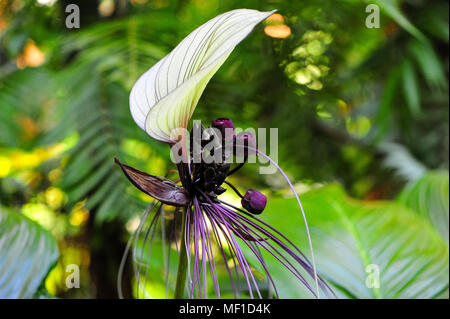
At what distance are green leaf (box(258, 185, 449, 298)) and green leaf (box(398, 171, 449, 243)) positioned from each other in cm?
12

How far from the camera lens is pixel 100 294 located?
754 millimetres

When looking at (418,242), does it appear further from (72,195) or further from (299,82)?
(72,195)

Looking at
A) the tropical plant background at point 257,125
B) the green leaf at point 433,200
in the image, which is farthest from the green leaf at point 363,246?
the green leaf at point 433,200

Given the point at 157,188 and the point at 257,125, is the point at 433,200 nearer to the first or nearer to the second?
the point at 257,125

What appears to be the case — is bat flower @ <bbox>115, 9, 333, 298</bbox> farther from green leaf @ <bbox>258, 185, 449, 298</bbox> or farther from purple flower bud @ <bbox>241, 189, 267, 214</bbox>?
green leaf @ <bbox>258, 185, 449, 298</bbox>

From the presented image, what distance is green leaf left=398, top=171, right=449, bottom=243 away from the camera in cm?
65

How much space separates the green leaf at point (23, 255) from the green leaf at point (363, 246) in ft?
0.77

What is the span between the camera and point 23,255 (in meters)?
0.41

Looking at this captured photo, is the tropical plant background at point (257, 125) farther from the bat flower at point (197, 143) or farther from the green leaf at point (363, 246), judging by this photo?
the bat flower at point (197, 143)

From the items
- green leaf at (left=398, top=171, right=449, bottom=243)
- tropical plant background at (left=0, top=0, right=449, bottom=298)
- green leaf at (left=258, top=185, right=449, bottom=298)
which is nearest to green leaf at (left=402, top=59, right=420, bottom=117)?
tropical plant background at (left=0, top=0, right=449, bottom=298)

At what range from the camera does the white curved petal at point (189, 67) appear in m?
0.21

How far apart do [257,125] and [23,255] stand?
53 centimetres
